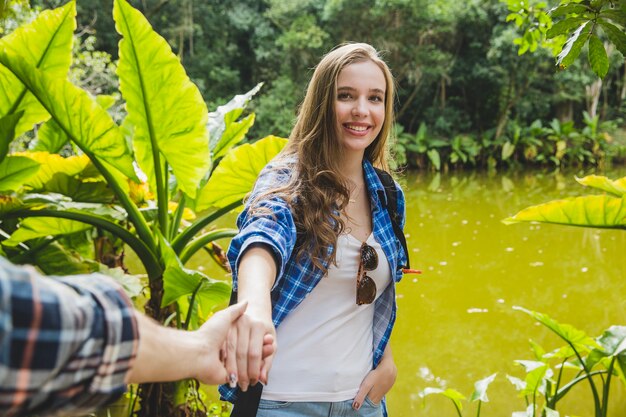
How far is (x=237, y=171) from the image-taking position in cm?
229

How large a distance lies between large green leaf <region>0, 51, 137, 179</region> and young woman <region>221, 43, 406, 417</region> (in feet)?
3.30

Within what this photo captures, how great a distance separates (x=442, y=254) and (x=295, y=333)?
215 inches

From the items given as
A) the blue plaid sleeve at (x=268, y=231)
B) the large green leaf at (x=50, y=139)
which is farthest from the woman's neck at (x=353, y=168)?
the large green leaf at (x=50, y=139)

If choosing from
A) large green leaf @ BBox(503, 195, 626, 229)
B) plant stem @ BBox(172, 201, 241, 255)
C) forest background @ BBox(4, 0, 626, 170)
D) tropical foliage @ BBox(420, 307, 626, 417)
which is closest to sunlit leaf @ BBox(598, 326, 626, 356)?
tropical foliage @ BBox(420, 307, 626, 417)

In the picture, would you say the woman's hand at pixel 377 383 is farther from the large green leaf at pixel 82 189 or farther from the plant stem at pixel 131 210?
the large green leaf at pixel 82 189

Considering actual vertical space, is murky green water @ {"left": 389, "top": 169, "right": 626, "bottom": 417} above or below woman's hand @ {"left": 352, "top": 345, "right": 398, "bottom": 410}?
below

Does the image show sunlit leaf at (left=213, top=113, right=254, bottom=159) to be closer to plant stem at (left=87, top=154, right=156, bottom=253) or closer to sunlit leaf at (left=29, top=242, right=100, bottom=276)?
plant stem at (left=87, top=154, right=156, bottom=253)

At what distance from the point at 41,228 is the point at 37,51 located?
0.71 m

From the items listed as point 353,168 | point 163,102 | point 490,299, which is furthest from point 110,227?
point 490,299

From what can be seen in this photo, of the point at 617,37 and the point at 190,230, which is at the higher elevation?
the point at 617,37

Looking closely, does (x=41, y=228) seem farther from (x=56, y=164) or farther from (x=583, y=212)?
(x=583, y=212)

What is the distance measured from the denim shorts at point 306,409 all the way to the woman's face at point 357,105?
57 cm

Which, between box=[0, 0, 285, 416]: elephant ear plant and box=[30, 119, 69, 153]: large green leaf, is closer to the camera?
box=[0, 0, 285, 416]: elephant ear plant

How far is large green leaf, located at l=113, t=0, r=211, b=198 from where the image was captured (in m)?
2.10
